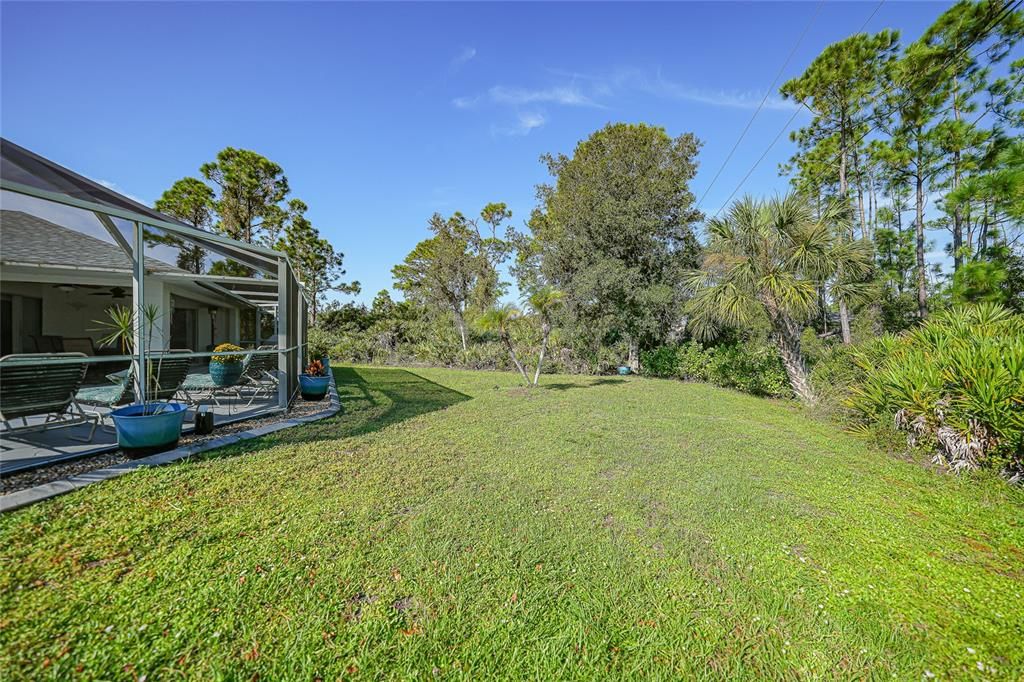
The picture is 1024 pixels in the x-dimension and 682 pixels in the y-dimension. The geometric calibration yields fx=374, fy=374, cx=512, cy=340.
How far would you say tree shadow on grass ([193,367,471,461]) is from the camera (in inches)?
193

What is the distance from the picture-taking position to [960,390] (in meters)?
4.61

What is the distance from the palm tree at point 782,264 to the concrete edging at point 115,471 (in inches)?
380

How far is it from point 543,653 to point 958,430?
20.1ft

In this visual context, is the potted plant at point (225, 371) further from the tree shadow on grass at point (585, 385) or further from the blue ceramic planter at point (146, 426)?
the tree shadow on grass at point (585, 385)

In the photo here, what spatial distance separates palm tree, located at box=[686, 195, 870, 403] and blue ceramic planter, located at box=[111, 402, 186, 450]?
10.2m

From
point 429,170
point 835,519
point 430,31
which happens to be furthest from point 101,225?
point 429,170

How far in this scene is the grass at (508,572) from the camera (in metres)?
1.80

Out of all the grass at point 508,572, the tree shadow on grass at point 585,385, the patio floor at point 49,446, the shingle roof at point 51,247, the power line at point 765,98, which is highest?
the power line at point 765,98

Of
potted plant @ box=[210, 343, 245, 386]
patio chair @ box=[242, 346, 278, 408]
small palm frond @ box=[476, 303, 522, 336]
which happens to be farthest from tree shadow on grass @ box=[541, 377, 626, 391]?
potted plant @ box=[210, 343, 245, 386]

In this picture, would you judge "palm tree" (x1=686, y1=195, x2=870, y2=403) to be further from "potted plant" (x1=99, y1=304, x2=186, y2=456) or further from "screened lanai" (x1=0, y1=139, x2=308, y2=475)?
"potted plant" (x1=99, y1=304, x2=186, y2=456)

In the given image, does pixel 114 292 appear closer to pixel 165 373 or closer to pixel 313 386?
pixel 313 386

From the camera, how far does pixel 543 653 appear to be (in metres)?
1.86

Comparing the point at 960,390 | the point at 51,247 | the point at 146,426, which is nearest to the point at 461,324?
the point at 51,247

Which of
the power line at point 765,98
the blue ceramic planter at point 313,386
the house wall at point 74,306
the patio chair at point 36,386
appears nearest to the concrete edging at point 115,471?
the patio chair at point 36,386
